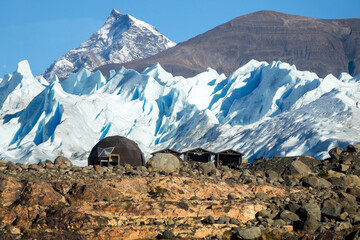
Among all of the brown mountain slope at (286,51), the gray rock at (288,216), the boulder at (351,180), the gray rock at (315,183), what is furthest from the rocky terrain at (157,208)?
the brown mountain slope at (286,51)

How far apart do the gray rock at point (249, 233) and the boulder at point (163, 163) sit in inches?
416

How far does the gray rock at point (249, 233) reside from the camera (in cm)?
1470

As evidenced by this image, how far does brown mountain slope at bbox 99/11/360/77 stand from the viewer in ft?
549

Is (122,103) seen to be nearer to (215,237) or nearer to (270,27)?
(215,237)

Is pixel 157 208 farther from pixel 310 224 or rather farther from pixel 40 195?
pixel 310 224

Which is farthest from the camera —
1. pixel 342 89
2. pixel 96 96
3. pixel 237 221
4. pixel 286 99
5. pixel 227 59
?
pixel 227 59

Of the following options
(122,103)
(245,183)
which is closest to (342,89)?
(122,103)

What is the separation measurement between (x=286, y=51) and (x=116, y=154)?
160 metres

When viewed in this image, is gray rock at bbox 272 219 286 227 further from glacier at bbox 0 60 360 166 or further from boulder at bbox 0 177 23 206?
glacier at bbox 0 60 360 166

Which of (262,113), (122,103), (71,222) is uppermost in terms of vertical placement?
(122,103)

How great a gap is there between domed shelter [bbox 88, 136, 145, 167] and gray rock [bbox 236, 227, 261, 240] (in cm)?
1514

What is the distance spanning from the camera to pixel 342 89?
65562 mm

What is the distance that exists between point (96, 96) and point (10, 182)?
68.0 meters

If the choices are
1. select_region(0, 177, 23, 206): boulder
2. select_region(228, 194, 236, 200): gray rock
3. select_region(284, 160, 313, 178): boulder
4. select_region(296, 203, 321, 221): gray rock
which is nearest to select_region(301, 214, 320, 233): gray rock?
select_region(296, 203, 321, 221): gray rock
